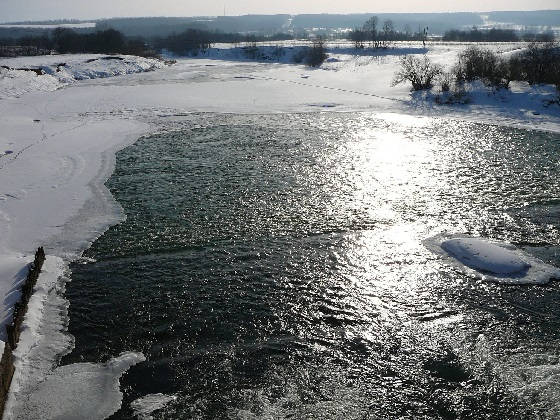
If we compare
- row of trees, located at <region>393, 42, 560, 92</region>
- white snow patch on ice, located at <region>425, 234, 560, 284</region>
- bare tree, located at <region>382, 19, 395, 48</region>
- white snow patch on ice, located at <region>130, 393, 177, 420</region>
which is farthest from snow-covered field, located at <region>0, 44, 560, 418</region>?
bare tree, located at <region>382, 19, 395, 48</region>

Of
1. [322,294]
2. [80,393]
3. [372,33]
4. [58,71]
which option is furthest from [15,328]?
[372,33]

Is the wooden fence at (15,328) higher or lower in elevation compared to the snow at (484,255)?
lower

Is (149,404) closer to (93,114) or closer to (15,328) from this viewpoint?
(15,328)

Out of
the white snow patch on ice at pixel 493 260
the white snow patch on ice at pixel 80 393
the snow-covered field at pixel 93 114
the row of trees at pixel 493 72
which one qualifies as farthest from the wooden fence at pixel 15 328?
the row of trees at pixel 493 72

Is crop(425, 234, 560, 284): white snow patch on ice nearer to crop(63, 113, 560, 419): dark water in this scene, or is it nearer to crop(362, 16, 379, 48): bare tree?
crop(63, 113, 560, 419): dark water

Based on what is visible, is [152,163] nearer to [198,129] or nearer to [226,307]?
[198,129]

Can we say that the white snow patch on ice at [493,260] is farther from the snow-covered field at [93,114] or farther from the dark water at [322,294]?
the snow-covered field at [93,114]
